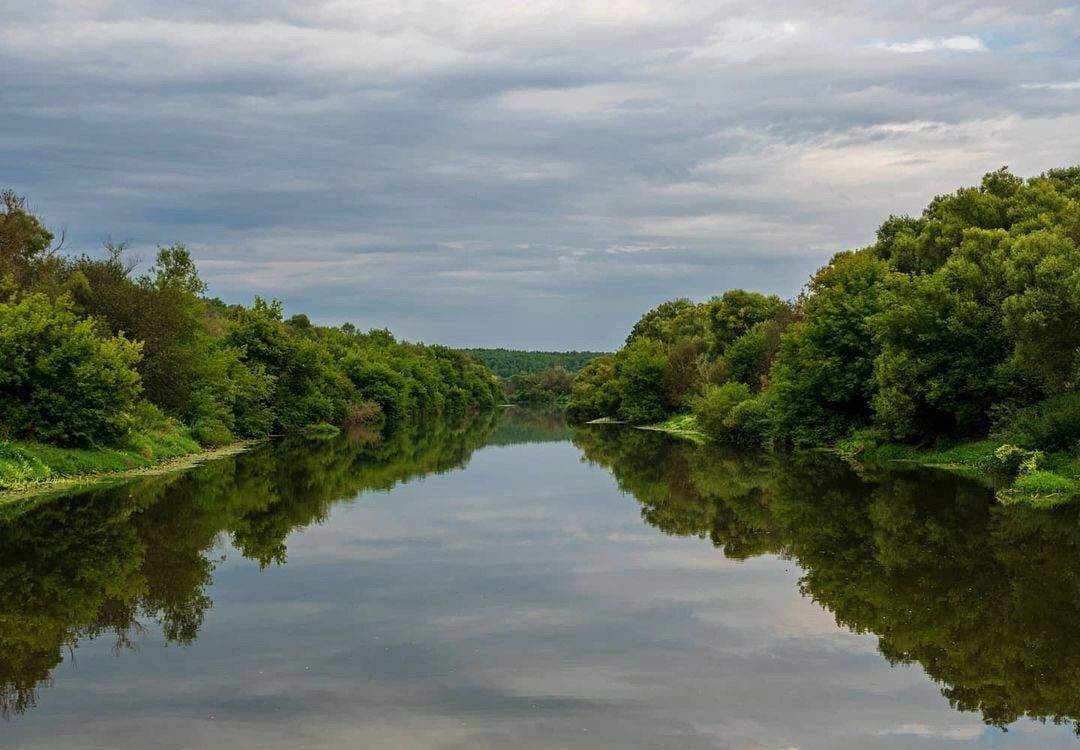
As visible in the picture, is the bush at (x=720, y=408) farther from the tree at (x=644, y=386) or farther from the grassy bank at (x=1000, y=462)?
the tree at (x=644, y=386)

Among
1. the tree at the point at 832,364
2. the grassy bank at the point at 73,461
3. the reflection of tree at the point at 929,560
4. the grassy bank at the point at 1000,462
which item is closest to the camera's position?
the reflection of tree at the point at 929,560

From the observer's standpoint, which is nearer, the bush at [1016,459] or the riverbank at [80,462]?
the riverbank at [80,462]

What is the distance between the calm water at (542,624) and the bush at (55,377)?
569cm

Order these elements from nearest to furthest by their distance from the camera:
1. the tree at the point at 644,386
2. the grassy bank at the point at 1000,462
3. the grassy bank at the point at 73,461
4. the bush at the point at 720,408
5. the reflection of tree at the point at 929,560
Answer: the reflection of tree at the point at 929,560 → the grassy bank at the point at 1000,462 → the grassy bank at the point at 73,461 → the bush at the point at 720,408 → the tree at the point at 644,386

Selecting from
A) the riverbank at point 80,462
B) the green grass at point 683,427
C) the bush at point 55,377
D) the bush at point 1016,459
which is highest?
the bush at point 55,377

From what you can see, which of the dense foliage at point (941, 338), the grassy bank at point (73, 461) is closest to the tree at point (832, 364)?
the dense foliage at point (941, 338)

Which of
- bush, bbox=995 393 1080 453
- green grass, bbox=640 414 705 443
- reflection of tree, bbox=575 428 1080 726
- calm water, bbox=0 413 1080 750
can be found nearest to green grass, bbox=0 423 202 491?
calm water, bbox=0 413 1080 750

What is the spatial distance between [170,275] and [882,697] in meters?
58.8

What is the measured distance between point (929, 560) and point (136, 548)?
1628 centimetres

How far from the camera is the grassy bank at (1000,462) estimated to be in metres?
28.6

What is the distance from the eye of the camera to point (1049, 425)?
107 feet

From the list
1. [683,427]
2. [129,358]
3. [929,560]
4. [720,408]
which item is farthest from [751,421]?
[929,560]

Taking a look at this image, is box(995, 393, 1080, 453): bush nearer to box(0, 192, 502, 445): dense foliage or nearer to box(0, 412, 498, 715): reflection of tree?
box(0, 412, 498, 715): reflection of tree

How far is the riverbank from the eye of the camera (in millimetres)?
31219
